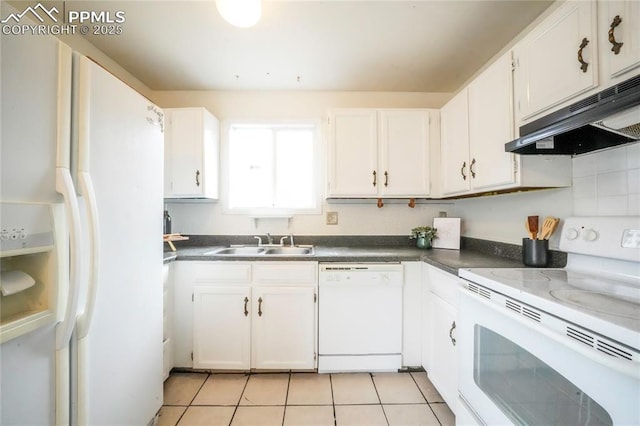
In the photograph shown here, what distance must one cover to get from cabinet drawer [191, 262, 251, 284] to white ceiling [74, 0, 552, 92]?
1.61 m

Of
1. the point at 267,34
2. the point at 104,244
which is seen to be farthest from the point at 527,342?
the point at 267,34

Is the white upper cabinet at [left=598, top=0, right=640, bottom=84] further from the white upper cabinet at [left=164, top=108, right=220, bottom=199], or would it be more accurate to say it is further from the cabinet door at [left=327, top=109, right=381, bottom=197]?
the white upper cabinet at [left=164, top=108, right=220, bottom=199]

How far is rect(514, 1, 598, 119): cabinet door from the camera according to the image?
38.4 inches

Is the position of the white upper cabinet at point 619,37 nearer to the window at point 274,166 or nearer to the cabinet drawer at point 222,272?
the window at point 274,166

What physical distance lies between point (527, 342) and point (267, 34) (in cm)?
217

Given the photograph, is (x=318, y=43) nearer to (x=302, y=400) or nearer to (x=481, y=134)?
(x=481, y=134)

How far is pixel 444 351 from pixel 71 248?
1.88 meters

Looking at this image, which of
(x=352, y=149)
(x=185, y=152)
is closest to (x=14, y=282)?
(x=185, y=152)

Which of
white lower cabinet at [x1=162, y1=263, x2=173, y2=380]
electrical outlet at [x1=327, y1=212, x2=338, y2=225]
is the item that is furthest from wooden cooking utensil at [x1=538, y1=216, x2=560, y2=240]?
white lower cabinet at [x1=162, y1=263, x2=173, y2=380]

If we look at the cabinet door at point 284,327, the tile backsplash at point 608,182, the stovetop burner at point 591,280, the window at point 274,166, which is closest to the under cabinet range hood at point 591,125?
the tile backsplash at point 608,182

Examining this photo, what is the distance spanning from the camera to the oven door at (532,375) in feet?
2.08

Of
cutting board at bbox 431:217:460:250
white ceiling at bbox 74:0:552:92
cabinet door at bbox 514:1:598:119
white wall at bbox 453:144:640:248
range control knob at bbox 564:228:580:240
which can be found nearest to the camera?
cabinet door at bbox 514:1:598:119

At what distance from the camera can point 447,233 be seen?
2180mm

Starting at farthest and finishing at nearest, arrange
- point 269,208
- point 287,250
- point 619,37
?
point 269,208 → point 287,250 → point 619,37
